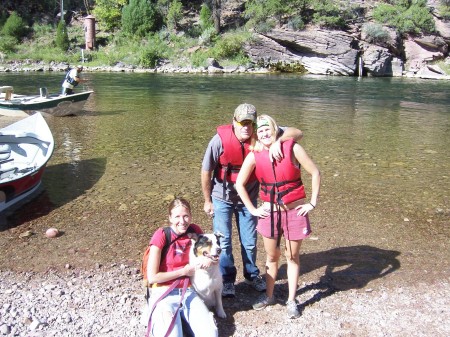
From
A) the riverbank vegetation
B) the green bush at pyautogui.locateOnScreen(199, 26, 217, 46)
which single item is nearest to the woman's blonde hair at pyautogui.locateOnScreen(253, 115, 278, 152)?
the riverbank vegetation

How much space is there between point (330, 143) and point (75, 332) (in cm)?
863

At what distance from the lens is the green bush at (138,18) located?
1838 inches

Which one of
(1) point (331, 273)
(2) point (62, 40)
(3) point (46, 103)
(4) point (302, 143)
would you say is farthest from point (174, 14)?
(1) point (331, 273)

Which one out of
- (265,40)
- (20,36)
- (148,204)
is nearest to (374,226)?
(148,204)

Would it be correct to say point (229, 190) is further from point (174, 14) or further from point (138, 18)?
point (174, 14)

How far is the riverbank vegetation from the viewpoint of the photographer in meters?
41.2

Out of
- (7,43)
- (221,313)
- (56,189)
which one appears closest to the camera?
(221,313)

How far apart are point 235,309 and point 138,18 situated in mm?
46768

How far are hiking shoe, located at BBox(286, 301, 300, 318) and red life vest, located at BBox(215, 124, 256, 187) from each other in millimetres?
1096

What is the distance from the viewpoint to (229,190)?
396 cm

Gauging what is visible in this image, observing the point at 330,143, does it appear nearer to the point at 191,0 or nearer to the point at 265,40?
the point at 265,40

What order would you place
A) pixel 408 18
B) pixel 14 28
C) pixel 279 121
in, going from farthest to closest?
pixel 14 28 → pixel 408 18 → pixel 279 121

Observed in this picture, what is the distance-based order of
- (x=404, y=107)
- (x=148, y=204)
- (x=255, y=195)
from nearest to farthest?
1. (x=255, y=195)
2. (x=148, y=204)
3. (x=404, y=107)

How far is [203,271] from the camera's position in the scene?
350 centimetres
